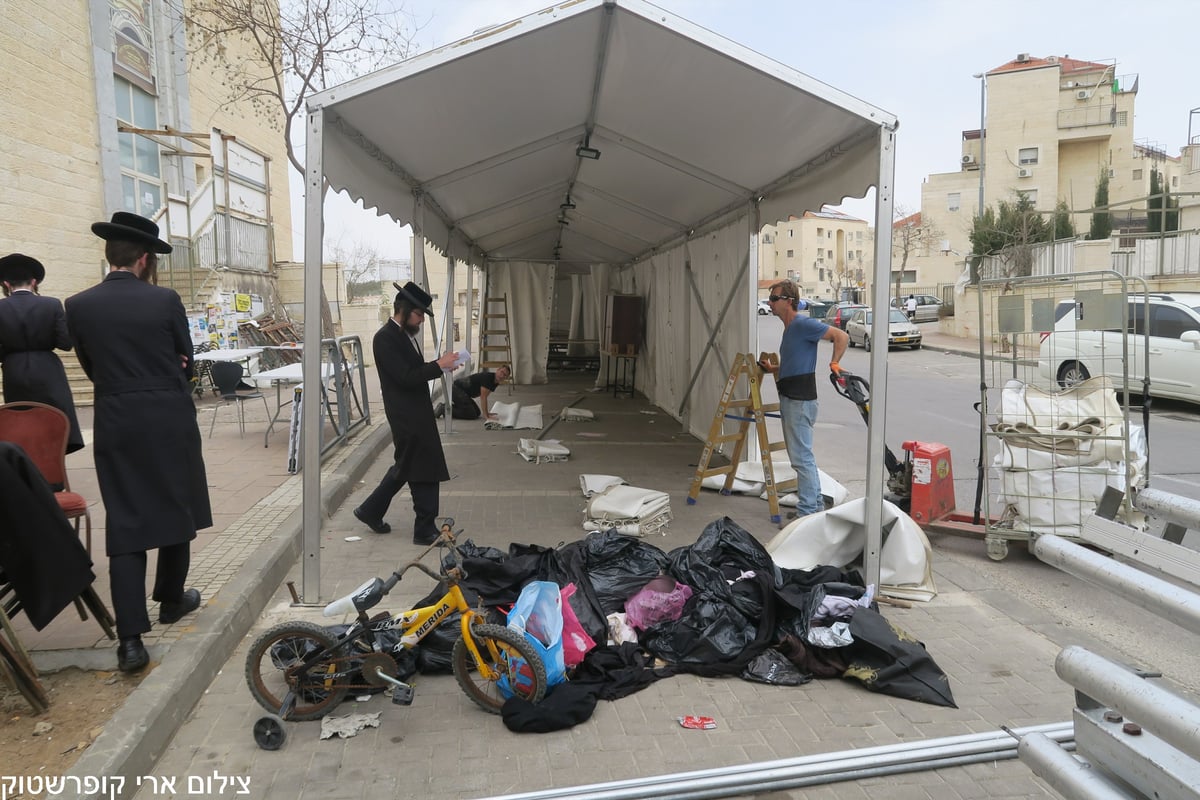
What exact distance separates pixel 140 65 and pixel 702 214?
14.8 metres

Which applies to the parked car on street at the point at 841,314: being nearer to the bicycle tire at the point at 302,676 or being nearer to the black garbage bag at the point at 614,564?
the black garbage bag at the point at 614,564

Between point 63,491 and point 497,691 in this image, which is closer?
point 497,691

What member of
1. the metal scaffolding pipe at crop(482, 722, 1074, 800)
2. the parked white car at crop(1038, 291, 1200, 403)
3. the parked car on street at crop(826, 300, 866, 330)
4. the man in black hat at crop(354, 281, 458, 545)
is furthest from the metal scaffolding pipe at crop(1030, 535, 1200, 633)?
the parked car on street at crop(826, 300, 866, 330)

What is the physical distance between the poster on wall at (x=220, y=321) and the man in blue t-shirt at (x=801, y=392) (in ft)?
39.0

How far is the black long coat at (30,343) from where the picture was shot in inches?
200

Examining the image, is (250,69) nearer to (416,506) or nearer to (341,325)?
(341,325)

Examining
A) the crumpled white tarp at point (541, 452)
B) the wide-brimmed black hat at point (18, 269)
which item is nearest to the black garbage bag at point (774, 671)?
the crumpled white tarp at point (541, 452)

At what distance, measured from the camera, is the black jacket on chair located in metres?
3.01

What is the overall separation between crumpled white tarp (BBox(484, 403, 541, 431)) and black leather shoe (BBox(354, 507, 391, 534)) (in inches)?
188

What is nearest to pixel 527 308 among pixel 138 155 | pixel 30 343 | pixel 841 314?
pixel 138 155

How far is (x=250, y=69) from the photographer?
75.3ft

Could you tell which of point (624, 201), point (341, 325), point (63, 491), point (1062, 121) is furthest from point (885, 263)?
point (1062, 121)

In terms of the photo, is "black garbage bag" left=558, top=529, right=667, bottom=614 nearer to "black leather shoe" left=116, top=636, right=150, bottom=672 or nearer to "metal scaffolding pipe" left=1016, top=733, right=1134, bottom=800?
"black leather shoe" left=116, top=636, right=150, bottom=672

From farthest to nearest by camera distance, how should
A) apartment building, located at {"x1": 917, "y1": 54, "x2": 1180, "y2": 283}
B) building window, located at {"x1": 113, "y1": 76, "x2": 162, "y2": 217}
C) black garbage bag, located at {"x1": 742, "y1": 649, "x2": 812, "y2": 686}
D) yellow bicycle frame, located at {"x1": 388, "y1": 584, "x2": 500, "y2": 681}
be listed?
apartment building, located at {"x1": 917, "y1": 54, "x2": 1180, "y2": 283} → building window, located at {"x1": 113, "y1": 76, "x2": 162, "y2": 217} → black garbage bag, located at {"x1": 742, "y1": 649, "x2": 812, "y2": 686} → yellow bicycle frame, located at {"x1": 388, "y1": 584, "x2": 500, "y2": 681}
